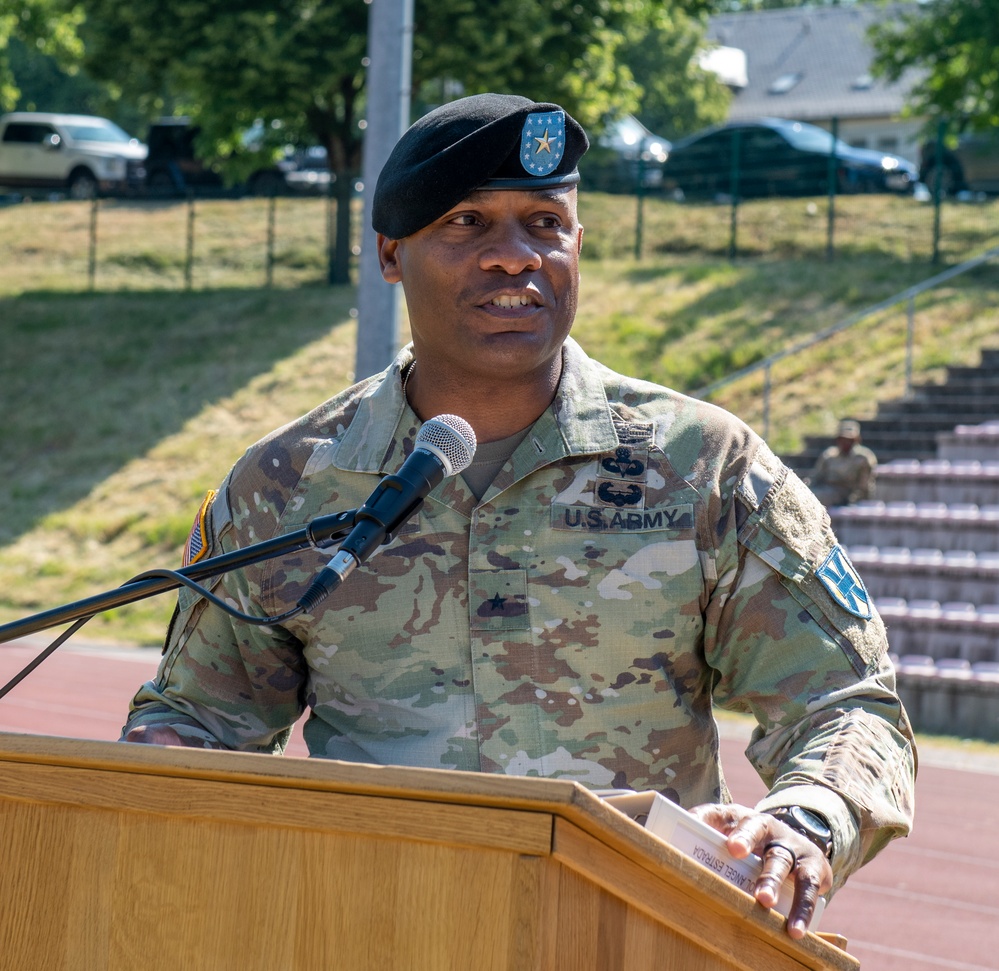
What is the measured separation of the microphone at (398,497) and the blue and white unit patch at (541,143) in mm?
604

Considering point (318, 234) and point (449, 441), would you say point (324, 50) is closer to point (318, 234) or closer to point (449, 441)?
point (318, 234)

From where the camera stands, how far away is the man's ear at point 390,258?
2.57 meters

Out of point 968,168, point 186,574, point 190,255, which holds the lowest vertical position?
point 190,255

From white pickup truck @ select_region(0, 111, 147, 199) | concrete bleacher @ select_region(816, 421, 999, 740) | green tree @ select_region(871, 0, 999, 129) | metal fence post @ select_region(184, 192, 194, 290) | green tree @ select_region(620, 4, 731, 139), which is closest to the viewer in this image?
concrete bleacher @ select_region(816, 421, 999, 740)

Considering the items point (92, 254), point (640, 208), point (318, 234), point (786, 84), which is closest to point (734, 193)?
point (640, 208)

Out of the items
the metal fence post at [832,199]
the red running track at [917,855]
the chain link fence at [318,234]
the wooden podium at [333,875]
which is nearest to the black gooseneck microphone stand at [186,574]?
the wooden podium at [333,875]

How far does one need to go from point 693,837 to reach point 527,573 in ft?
2.43

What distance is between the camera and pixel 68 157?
2803cm

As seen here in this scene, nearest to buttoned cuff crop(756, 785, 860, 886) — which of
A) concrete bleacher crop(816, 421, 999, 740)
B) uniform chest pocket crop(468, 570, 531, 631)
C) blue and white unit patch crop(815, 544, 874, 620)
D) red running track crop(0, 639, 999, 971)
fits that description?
blue and white unit patch crop(815, 544, 874, 620)

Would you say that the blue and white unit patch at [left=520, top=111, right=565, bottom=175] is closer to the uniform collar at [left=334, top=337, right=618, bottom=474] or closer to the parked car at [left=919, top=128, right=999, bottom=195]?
the uniform collar at [left=334, top=337, right=618, bottom=474]

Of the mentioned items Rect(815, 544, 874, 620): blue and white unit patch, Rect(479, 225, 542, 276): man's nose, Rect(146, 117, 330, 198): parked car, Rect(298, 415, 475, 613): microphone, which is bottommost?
Rect(146, 117, 330, 198): parked car

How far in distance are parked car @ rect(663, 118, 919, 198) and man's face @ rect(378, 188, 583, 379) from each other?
1885cm

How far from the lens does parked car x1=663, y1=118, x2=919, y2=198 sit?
21.3 meters

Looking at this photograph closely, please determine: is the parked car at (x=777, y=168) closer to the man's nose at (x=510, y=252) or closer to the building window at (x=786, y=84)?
the man's nose at (x=510, y=252)
